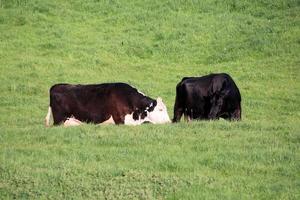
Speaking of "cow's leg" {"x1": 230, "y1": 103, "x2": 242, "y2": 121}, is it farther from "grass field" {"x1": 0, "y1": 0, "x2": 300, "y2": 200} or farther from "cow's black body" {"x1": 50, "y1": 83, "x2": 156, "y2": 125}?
"cow's black body" {"x1": 50, "y1": 83, "x2": 156, "y2": 125}

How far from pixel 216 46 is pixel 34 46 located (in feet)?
26.6

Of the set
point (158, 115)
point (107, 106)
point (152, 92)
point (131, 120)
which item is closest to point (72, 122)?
point (107, 106)

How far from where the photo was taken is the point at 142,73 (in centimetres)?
2611

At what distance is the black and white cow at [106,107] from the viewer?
1441 cm

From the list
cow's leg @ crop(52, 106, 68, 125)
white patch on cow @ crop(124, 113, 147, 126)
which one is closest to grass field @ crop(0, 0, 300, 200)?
cow's leg @ crop(52, 106, 68, 125)

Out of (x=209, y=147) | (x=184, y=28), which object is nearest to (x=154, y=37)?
(x=184, y=28)

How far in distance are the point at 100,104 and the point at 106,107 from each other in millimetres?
154

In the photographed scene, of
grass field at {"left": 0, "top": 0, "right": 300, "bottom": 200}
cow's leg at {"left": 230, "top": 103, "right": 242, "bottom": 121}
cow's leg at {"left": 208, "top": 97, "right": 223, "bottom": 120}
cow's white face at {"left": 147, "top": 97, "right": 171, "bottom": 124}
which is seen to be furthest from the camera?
cow's leg at {"left": 230, "top": 103, "right": 242, "bottom": 121}

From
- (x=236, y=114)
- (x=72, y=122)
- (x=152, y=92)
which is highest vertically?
(x=236, y=114)

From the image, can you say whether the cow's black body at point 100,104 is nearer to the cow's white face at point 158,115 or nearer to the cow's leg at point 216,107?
the cow's white face at point 158,115

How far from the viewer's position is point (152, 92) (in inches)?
882

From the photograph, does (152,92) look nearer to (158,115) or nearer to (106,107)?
(158,115)

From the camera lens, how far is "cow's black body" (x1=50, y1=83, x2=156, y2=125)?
14.4m

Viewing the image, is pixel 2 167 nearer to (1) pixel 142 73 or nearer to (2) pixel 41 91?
(2) pixel 41 91
